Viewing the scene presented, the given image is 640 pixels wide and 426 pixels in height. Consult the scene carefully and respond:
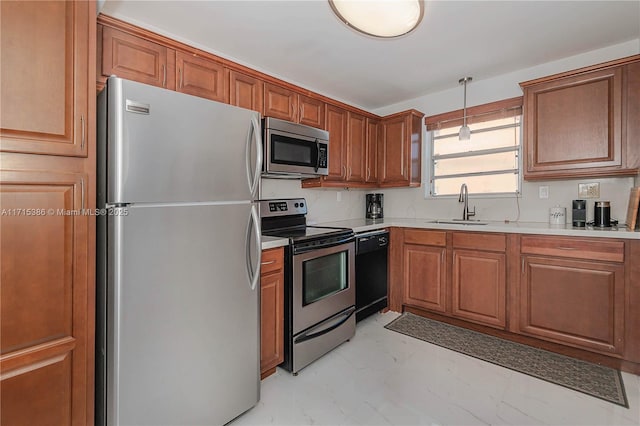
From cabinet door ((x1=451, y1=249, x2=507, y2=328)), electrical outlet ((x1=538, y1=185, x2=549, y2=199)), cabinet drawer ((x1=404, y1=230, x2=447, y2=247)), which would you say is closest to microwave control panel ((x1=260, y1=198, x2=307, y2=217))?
cabinet drawer ((x1=404, y1=230, x2=447, y2=247))

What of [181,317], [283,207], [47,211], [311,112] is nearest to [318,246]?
[283,207]

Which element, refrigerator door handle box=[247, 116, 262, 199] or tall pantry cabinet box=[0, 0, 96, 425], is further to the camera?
refrigerator door handle box=[247, 116, 262, 199]

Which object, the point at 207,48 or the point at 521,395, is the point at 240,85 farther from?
the point at 521,395

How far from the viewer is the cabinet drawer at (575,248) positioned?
2105 millimetres

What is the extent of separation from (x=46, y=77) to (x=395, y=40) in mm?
2079

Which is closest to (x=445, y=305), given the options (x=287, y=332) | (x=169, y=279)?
(x=287, y=332)

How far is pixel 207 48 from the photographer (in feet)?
7.86

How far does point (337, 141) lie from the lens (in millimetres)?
3129

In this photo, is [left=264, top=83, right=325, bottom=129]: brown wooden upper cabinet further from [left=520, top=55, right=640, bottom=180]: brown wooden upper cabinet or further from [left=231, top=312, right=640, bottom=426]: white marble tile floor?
[left=231, top=312, right=640, bottom=426]: white marble tile floor

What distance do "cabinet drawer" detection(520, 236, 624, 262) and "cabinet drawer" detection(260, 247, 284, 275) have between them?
75.6 inches

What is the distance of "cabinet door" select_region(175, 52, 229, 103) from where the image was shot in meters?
1.99

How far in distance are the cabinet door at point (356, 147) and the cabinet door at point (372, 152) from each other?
7 centimetres

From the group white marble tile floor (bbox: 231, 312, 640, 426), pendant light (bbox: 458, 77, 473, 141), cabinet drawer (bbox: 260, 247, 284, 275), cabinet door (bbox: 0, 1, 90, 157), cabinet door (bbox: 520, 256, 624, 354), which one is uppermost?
pendant light (bbox: 458, 77, 473, 141)

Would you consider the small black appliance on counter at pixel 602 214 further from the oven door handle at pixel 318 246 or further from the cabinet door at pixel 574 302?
the oven door handle at pixel 318 246
